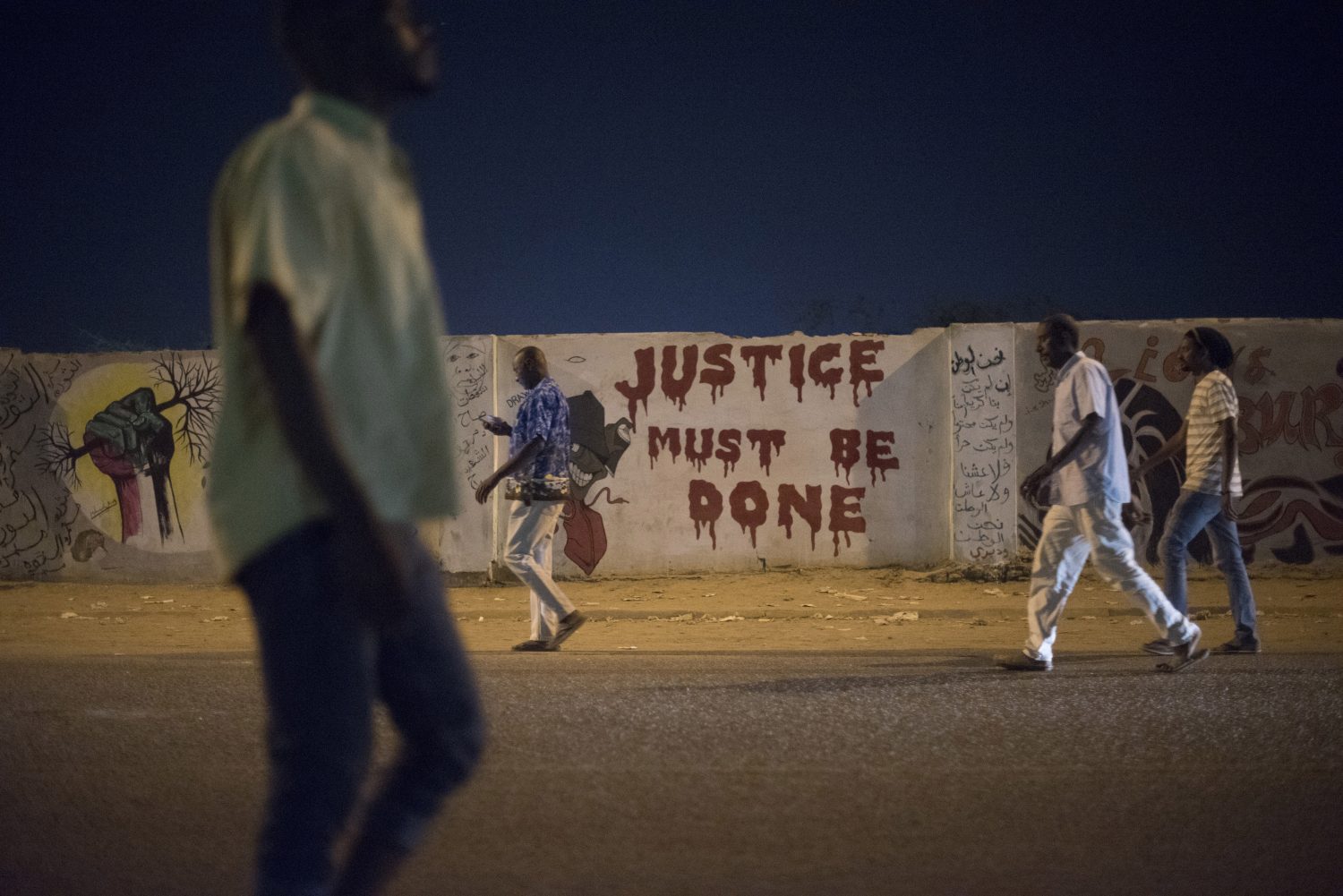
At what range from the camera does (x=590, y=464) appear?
543 inches

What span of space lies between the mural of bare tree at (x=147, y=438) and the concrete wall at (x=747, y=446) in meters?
0.02

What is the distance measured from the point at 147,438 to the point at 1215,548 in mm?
11146

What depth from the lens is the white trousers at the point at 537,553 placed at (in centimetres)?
832

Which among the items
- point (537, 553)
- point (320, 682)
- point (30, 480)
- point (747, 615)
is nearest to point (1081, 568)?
point (537, 553)

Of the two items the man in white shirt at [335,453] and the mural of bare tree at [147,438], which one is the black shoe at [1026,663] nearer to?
the man in white shirt at [335,453]

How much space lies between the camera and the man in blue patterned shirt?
27.4 ft

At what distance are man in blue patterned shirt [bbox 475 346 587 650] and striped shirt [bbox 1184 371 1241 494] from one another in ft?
12.8

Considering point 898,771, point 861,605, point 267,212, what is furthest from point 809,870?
point 861,605

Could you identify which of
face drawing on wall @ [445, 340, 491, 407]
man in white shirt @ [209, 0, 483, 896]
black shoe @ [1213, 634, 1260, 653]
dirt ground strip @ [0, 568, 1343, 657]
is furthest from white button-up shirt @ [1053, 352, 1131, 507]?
face drawing on wall @ [445, 340, 491, 407]

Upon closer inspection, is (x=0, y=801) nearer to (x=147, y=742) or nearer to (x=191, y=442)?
(x=147, y=742)

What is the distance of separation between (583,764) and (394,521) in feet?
9.82

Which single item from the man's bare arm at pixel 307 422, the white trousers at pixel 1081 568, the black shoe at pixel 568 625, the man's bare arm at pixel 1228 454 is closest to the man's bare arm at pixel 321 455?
the man's bare arm at pixel 307 422

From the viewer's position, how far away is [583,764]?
4.91m

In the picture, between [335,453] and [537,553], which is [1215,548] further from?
[335,453]
